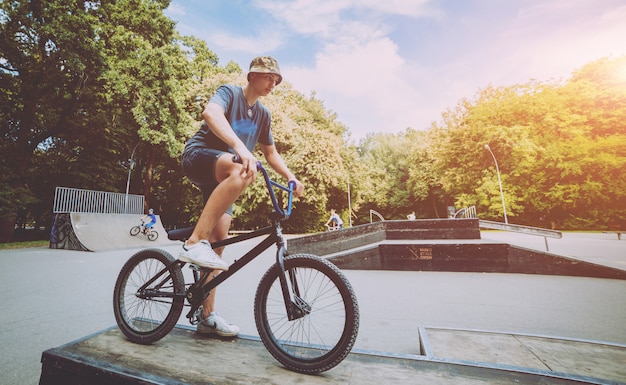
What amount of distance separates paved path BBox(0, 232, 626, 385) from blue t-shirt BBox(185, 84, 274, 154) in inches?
77.3

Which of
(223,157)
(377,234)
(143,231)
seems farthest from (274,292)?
(143,231)

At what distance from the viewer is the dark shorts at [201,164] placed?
194 centimetres

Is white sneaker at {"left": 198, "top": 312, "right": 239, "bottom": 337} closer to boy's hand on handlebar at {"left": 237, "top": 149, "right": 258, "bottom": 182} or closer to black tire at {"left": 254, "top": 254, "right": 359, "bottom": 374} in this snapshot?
black tire at {"left": 254, "top": 254, "right": 359, "bottom": 374}

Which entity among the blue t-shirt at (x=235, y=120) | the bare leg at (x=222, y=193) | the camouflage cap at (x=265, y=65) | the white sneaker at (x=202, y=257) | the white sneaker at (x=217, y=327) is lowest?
the white sneaker at (x=217, y=327)

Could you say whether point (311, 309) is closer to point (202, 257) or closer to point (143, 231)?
point (202, 257)

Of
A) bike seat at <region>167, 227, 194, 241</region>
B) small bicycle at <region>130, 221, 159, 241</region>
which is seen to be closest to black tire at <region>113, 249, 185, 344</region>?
bike seat at <region>167, 227, 194, 241</region>

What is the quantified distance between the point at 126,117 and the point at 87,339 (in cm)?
2369

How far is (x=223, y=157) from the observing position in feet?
6.06

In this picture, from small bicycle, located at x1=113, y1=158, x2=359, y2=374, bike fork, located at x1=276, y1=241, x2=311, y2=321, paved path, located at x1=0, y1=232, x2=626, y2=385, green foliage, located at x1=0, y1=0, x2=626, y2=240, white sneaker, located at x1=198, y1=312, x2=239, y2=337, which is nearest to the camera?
small bicycle, located at x1=113, y1=158, x2=359, y2=374

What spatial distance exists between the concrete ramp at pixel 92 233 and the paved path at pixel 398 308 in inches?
238

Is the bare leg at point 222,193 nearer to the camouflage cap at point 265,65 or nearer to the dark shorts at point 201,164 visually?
the dark shorts at point 201,164

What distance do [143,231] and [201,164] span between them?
15.2m

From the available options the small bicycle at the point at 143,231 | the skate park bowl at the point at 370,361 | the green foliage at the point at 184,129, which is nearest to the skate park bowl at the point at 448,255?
the skate park bowl at the point at 370,361

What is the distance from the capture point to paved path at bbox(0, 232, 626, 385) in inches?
107
